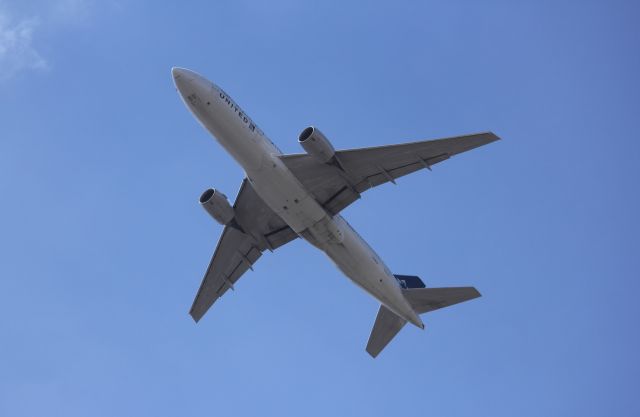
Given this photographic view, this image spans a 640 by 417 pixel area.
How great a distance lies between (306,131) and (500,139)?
27.5 feet

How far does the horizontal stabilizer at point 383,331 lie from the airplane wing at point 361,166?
297 inches

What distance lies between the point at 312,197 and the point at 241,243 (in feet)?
21.3

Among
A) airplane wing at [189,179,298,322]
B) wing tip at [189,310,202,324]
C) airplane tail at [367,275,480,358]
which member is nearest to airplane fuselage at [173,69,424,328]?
airplane tail at [367,275,480,358]

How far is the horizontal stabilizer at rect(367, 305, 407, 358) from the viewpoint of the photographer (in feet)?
128

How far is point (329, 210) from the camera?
3481 centimetres

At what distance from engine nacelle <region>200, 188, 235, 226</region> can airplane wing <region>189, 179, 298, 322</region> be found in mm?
947

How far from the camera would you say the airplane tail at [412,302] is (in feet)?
119

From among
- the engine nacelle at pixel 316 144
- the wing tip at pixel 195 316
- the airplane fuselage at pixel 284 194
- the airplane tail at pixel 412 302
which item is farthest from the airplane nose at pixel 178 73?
the airplane tail at pixel 412 302

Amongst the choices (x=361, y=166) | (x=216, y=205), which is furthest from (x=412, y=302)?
(x=216, y=205)

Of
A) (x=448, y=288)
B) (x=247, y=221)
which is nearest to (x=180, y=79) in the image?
(x=247, y=221)

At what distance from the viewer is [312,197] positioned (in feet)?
111

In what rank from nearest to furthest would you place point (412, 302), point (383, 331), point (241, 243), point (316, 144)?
point (316, 144), point (412, 302), point (241, 243), point (383, 331)

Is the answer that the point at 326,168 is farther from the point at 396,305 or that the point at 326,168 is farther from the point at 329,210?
the point at 396,305

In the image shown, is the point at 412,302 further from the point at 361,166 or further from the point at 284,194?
the point at 284,194
